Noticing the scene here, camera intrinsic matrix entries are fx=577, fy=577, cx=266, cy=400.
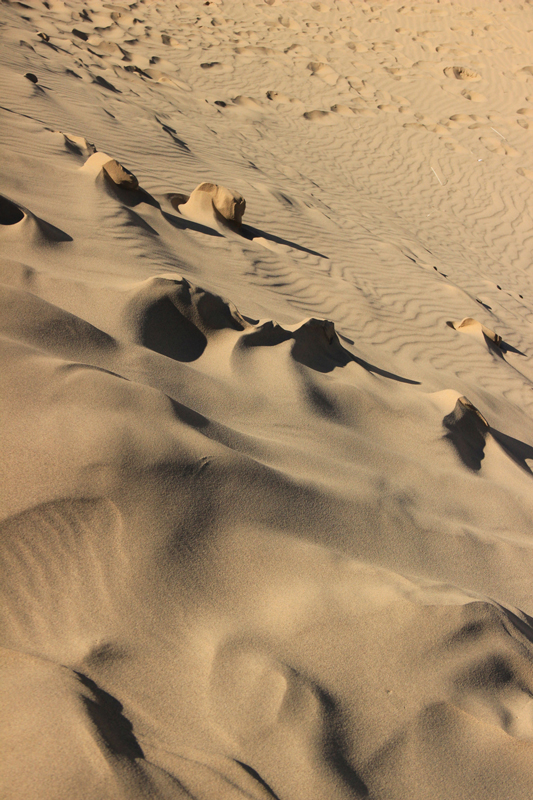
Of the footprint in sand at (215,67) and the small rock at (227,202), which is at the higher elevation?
the footprint in sand at (215,67)

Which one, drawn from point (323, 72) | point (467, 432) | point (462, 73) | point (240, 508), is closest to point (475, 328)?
point (467, 432)

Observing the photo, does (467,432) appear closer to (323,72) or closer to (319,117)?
(319,117)

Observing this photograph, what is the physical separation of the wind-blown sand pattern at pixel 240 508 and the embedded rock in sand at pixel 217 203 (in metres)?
0.02

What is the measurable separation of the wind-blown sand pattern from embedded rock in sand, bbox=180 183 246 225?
0.06 ft

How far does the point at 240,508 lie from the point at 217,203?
3.38 m

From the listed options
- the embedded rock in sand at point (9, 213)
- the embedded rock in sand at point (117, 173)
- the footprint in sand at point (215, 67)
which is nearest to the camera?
the embedded rock in sand at point (9, 213)

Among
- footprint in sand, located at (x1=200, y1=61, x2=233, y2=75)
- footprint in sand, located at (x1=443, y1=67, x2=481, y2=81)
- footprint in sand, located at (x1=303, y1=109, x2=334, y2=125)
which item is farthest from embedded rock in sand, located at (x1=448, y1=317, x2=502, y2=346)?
footprint in sand, located at (x1=443, y1=67, x2=481, y2=81)

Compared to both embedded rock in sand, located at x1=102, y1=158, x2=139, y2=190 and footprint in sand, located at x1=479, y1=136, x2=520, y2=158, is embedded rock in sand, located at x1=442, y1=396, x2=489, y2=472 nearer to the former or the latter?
embedded rock in sand, located at x1=102, y1=158, x2=139, y2=190

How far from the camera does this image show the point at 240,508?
1.66 m

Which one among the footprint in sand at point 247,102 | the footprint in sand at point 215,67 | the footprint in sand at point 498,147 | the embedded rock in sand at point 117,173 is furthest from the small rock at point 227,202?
the footprint in sand at point 498,147

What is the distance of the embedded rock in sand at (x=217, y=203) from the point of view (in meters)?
4.40

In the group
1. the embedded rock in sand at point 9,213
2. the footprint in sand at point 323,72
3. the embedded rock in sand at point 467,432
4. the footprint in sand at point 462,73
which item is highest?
the footprint in sand at point 462,73

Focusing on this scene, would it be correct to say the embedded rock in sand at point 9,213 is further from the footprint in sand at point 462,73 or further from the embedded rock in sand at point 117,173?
the footprint in sand at point 462,73

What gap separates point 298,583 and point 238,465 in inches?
15.4
